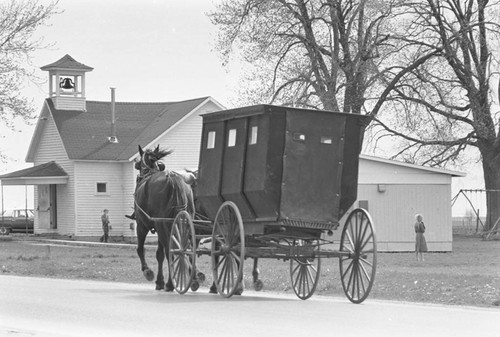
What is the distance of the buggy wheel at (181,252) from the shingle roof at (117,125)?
38255mm

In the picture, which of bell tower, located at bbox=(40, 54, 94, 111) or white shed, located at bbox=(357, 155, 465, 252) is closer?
white shed, located at bbox=(357, 155, 465, 252)

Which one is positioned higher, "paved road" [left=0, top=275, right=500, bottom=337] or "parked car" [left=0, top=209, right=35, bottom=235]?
"parked car" [left=0, top=209, right=35, bottom=235]

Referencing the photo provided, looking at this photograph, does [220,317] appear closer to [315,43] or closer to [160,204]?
[160,204]

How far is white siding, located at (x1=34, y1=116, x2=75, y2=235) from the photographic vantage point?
189 ft

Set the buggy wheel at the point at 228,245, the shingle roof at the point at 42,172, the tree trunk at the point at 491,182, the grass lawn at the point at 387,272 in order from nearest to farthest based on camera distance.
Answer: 1. the buggy wheel at the point at 228,245
2. the grass lawn at the point at 387,272
3. the tree trunk at the point at 491,182
4. the shingle roof at the point at 42,172

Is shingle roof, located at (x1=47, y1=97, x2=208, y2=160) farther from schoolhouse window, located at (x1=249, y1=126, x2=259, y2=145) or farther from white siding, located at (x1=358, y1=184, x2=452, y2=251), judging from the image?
schoolhouse window, located at (x1=249, y1=126, x2=259, y2=145)

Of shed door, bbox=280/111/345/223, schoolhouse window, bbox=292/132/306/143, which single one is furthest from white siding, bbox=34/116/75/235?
schoolhouse window, bbox=292/132/306/143

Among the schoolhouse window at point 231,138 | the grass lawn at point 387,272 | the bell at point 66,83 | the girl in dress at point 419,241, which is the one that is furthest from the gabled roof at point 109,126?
the schoolhouse window at point 231,138

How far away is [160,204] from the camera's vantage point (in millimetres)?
20531

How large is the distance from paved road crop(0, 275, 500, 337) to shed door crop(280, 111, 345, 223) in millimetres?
1342

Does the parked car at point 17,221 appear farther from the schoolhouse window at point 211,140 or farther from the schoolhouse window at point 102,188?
the schoolhouse window at point 211,140

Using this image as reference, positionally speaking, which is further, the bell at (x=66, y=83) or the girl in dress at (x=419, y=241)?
the bell at (x=66, y=83)

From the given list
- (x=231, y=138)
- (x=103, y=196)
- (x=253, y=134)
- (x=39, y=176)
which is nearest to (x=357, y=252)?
(x=253, y=134)

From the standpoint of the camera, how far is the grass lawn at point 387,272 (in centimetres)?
1892
